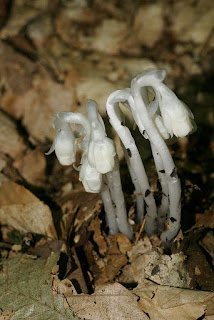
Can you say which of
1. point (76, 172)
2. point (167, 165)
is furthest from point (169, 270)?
point (76, 172)

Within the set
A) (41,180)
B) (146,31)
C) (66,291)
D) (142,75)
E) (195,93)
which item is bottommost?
(41,180)

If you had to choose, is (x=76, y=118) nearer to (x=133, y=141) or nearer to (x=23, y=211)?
(x=133, y=141)

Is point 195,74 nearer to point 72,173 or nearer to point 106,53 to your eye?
point 106,53

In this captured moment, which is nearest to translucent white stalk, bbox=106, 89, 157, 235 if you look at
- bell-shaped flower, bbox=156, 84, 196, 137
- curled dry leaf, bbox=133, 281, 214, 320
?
bell-shaped flower, bbox=156, 84, 196, 137

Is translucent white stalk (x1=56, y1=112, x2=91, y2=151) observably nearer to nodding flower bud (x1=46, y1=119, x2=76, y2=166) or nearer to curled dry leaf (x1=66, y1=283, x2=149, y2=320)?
nodding flower bud (x1=46, y1=119, x2=76, y2=166)

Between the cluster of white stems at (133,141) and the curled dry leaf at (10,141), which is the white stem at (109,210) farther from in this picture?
the curled dry leaf at (10,141)

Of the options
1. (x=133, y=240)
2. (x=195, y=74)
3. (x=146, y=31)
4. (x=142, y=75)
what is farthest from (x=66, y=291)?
(x=146, y=31)
